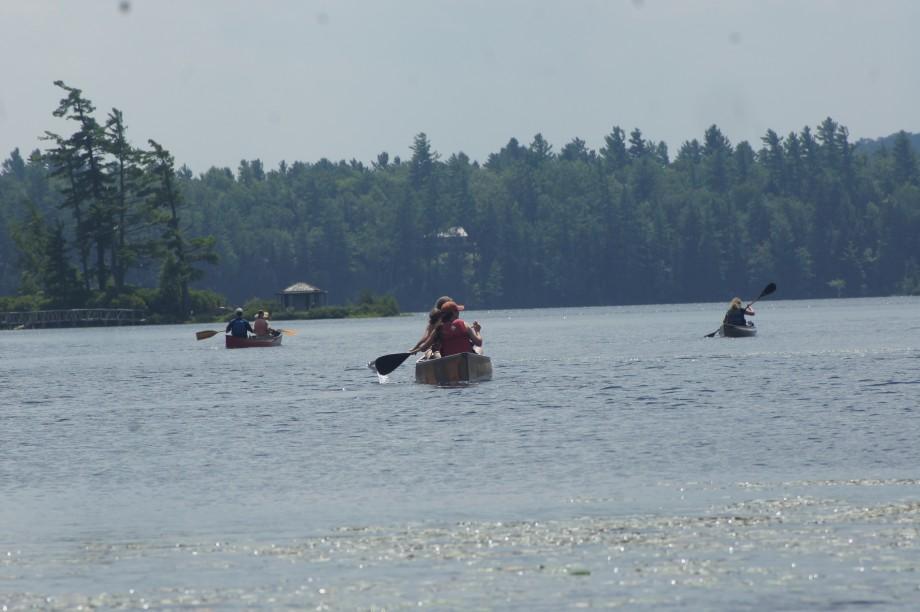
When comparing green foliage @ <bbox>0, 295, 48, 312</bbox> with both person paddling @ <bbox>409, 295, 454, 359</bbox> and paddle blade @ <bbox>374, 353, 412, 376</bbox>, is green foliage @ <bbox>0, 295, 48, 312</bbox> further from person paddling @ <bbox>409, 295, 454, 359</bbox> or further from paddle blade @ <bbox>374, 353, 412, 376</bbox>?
person paddling @ <bbox>409, 295, 454, 359</bbox>

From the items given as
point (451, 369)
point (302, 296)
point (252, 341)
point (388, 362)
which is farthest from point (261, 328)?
point (302, 296)

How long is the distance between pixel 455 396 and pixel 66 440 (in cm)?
1034

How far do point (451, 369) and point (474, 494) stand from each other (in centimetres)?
2007

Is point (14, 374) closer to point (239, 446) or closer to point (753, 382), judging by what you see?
point (753, 382)

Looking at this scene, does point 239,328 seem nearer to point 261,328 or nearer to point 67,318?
point 261,328

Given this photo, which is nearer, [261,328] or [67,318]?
[261,328]

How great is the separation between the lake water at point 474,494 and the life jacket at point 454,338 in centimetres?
118

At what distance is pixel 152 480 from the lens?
75.6 ft

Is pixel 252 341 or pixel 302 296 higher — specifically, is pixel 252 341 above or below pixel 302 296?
below

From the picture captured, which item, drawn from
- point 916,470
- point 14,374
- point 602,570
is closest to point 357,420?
point 916,470

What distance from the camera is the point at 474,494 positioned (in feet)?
66.6

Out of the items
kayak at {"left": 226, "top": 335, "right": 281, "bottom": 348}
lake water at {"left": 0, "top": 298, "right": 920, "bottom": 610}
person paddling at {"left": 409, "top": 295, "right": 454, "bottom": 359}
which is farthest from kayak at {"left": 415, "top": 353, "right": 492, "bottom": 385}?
kayak at {"left": 226, "top": 335, "right": 281, "bottom": 348}

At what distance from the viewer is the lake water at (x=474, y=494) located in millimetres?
14078

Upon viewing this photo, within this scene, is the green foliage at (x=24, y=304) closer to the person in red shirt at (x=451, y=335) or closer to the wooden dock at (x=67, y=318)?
the wooden dock at (x=67, y=318)
